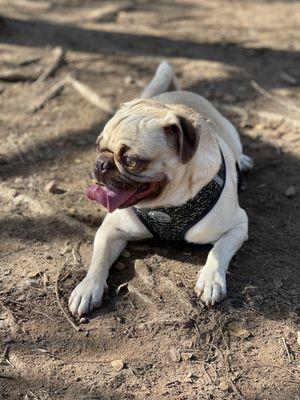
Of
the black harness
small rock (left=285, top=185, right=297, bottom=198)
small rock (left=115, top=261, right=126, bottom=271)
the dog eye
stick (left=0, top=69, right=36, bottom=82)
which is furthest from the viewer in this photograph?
stick (left=0, top=69, right=36, bottom=82)

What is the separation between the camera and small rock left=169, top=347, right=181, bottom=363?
11.7 ft

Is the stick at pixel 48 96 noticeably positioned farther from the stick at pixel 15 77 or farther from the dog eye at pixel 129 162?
the dog eye at pixel 129 162

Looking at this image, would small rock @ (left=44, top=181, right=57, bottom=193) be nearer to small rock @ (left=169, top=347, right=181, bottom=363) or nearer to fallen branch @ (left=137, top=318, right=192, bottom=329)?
fallen branch @ (left=137, top=318, right=192, bottom=329)

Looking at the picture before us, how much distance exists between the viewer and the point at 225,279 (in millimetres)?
4039

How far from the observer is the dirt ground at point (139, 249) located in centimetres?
350

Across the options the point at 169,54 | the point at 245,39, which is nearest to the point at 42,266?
the point at 169,54

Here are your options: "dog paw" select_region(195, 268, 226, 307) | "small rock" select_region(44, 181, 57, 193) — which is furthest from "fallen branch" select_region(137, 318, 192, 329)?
"small rock" select_region(44, 181, 57, 193)

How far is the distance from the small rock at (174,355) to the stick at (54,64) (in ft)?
14.3

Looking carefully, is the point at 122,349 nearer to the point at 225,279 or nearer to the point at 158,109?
the point at 225,279

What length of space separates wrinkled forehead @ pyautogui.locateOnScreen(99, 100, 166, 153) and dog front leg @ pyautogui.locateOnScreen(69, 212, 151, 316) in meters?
0.70

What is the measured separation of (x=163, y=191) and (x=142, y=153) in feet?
1.06

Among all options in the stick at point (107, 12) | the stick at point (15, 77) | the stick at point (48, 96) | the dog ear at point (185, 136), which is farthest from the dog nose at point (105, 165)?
the stick at point (107, 12)

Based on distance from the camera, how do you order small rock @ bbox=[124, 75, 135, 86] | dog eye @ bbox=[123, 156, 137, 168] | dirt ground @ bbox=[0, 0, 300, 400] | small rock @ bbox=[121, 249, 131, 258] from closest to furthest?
dirt ground @ bbox=[0, 0, 300, 400] < dog eye @ bbox=[123, 156, 137, 168] < small rock @ bbox=[121, 249, 131, 258] < small rock @ bbox=[124, 75, 135, 86]

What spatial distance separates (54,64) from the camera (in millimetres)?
7441
